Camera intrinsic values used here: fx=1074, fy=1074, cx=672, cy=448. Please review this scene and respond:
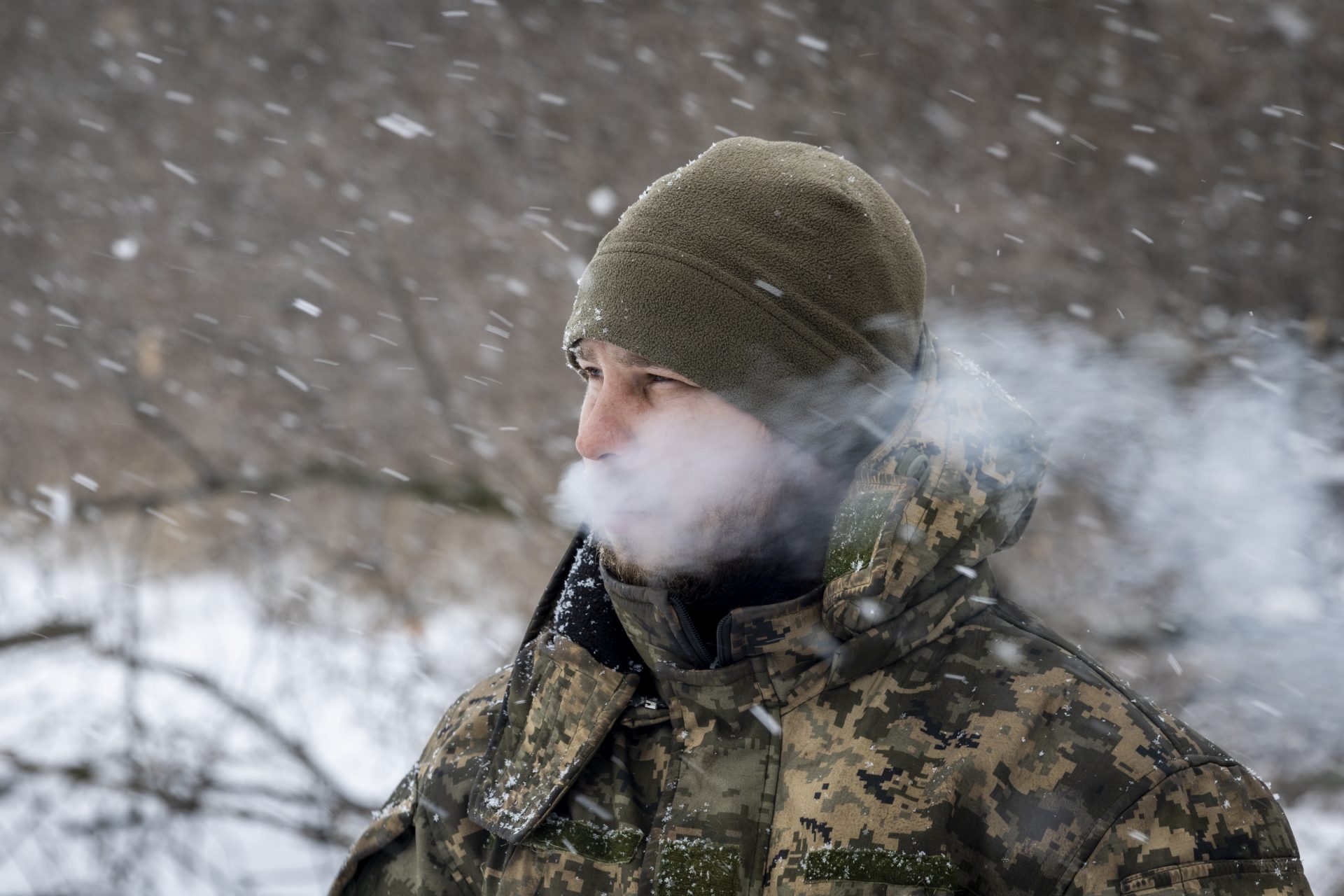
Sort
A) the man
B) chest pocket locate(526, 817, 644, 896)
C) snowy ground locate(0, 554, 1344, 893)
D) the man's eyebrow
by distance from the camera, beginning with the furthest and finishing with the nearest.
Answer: snowy ground locate(0, 554, 1344, 893), the man's eyebrow, chest pocket locate(526, 817, 644, 896), the man

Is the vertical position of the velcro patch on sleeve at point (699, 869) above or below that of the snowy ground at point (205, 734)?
above

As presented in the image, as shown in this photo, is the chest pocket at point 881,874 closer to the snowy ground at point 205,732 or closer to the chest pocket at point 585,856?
the chest pocket at point 585,856

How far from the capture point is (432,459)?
5059 mm

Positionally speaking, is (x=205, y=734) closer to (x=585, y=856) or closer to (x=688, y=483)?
(x=585, y=856)

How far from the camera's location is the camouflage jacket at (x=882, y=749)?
1181 millimetres

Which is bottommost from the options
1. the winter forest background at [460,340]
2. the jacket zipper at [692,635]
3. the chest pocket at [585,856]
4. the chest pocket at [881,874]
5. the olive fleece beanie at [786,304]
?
the winter forest background at [460,340]

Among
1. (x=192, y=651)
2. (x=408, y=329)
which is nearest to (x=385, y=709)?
(x=192, y=651)

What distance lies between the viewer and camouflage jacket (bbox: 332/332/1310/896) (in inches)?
46.5

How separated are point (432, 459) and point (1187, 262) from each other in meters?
3.30

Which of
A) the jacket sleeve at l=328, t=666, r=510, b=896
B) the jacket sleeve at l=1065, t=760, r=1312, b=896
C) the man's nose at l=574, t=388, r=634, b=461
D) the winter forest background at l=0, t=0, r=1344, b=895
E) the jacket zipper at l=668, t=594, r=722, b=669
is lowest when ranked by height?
the winter forest background at l=0, t=0, r=1344, b=895

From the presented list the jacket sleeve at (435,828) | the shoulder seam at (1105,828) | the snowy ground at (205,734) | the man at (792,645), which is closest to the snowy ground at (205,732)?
the snowy ground at (205,734)

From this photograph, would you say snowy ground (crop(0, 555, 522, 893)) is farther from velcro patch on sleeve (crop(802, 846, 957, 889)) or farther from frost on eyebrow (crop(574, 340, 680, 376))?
velcro patch on sleeve (crop(802, 846, 957, 889))

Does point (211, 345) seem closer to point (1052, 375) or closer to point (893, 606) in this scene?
point (1052, 375)

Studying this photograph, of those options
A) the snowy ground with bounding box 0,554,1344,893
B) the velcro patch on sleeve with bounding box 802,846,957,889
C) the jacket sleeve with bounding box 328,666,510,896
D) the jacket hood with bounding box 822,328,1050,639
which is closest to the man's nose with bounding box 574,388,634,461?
the jacket hood with bounding box 822,328,1050,639
